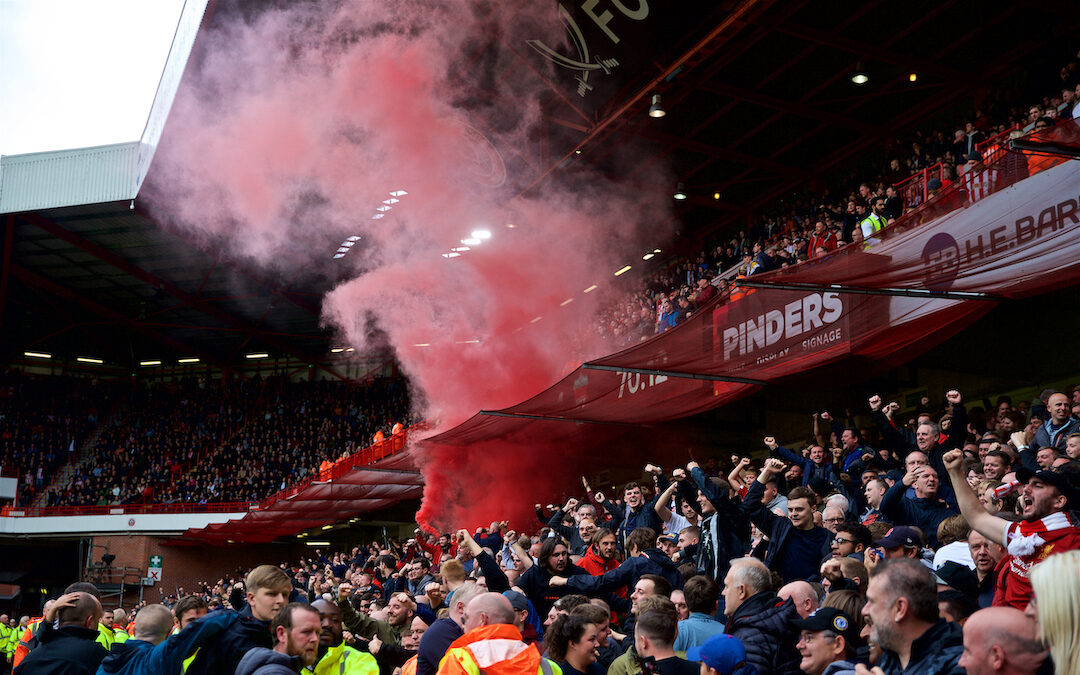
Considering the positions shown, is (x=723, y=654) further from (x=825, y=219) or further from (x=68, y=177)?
(x=68, y=177)

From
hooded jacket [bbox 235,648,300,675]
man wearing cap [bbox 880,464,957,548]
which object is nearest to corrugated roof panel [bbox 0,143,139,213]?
man wearing cap [bbox 880,464,957,548]

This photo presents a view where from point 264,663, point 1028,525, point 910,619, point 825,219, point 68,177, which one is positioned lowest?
point 264,663

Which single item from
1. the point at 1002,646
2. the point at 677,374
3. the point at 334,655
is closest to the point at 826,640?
the point at 1002,646

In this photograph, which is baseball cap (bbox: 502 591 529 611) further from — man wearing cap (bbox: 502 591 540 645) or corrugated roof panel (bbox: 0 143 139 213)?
corrugated roof panel (bbox: 0 143 139 213)

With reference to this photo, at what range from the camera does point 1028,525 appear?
4.43m

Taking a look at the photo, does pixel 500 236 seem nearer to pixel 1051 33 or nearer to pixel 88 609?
pixel 1051 33

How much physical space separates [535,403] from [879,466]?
559cm

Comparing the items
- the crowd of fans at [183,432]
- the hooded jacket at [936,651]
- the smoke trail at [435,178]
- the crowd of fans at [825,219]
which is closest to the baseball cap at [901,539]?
the hooded jacket at [936,651]

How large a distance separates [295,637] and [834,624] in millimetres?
2345

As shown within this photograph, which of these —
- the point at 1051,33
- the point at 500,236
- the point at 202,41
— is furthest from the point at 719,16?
the point at 202,41

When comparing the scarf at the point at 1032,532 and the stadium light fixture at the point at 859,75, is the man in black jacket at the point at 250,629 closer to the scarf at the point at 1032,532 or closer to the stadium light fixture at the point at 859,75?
the scarf at the point at 1032,532

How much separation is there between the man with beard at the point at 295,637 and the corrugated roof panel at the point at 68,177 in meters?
22.5

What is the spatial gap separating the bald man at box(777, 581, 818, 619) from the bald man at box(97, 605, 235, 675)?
103 inches

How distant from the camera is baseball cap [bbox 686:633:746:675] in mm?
3979
